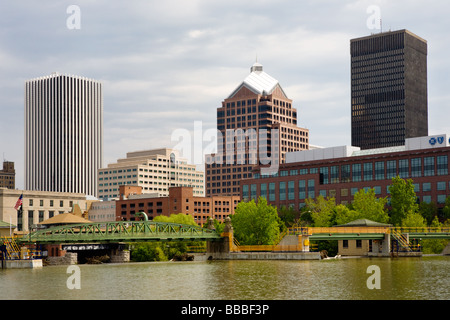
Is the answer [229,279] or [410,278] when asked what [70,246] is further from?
[410,278]

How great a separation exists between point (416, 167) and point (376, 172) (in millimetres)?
11439

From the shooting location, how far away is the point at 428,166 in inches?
6841

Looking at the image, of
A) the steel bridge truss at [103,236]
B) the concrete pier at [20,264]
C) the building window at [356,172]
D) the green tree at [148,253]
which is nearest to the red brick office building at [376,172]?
the building window at [356,172]

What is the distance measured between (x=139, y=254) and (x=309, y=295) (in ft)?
306

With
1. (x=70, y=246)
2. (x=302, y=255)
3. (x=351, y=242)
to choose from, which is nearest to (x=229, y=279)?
(x=302, y=255)

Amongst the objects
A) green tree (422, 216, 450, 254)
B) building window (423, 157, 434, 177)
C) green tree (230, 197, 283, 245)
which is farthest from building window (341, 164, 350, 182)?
green tree (422, 216, 450, 254)

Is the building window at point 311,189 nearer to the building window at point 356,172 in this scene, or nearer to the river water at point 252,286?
the building window at point 356,172

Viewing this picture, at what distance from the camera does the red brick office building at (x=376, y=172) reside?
171 metres

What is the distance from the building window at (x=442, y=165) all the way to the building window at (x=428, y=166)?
5.14 feet

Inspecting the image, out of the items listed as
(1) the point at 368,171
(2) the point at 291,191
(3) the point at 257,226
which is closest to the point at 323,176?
(2) the point at 291,191

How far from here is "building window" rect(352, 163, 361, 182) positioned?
616ft

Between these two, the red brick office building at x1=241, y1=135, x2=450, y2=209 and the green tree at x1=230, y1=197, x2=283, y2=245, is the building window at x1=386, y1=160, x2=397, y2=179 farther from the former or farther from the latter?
the green tree at x1=230, y1=197, x2=283, y2=245

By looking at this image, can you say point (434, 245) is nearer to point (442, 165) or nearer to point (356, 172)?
point (442, 165)
